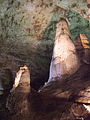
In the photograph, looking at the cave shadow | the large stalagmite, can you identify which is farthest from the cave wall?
the large stalagmite

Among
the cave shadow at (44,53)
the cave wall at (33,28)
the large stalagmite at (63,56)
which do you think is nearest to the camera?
the large stalagmite at (63,56)

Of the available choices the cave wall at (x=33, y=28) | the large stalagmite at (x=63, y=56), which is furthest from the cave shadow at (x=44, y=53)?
the large stalagmite at (x=63, y=56)

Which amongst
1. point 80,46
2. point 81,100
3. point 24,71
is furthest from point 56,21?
point 81,100

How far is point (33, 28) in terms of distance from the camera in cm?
837

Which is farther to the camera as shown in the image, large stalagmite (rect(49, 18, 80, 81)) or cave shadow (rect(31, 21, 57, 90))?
cave shadow (rect(31, 21, 57, 90))

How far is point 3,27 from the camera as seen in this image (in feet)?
27.1

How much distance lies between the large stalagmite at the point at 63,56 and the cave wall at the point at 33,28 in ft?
2.17

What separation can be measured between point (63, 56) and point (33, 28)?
2018 mm

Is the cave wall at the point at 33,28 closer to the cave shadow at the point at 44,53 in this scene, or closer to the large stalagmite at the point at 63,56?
the cave shadow at the point at 44,53

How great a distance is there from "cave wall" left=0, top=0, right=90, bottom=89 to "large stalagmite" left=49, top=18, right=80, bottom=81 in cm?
66

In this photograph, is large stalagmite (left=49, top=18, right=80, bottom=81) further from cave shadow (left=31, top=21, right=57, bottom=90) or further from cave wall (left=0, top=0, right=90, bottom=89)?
cave shadow (left=31, top=21, right=57, bottom=90)

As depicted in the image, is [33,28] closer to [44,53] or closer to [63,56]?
[44,53]

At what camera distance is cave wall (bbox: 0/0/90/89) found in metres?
7.54

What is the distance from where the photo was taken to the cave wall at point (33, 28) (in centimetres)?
754
